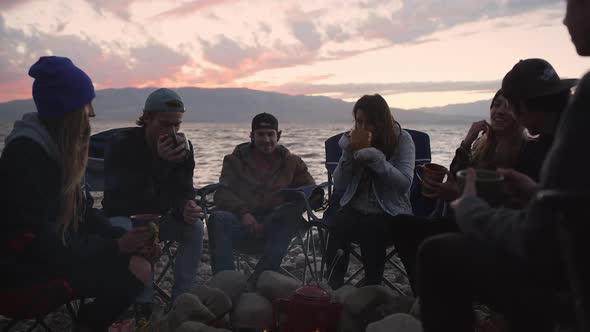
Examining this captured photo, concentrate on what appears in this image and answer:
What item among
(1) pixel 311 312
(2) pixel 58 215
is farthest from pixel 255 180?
(2) pixel 58 215

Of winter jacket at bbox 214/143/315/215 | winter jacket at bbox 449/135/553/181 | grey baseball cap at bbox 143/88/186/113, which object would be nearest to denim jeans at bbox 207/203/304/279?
winter jacket at bbox 214/143/315/215

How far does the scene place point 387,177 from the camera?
12.6ft

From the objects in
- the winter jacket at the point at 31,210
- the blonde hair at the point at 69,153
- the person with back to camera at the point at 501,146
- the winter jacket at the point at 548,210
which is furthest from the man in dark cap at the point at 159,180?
the winter jacket at the point at 548,210

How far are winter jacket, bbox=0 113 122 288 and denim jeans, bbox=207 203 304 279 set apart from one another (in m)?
1.62

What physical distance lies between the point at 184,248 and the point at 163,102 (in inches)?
40.8

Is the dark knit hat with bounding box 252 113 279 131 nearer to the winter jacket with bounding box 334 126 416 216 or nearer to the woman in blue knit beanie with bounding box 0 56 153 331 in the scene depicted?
the winter jacket with bounding box 334 126 416 216

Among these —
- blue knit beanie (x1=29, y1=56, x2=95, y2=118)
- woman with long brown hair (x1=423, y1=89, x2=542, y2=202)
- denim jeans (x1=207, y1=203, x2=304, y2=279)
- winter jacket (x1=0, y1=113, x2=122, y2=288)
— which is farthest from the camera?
denim jeans (x1=207, y1=203, x2=304, y2=279)

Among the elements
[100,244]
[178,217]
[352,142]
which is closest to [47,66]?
[100,244]

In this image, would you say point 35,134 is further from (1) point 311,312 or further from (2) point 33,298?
(1) point 311,312

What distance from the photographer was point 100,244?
2.45 m

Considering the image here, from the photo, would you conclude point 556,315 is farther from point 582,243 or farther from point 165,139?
point 165,139

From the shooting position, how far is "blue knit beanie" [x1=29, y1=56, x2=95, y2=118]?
7.88 feet

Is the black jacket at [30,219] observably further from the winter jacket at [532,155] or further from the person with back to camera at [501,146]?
the winter jacket at [532,155]

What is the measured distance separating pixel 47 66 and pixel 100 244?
0.87 m
